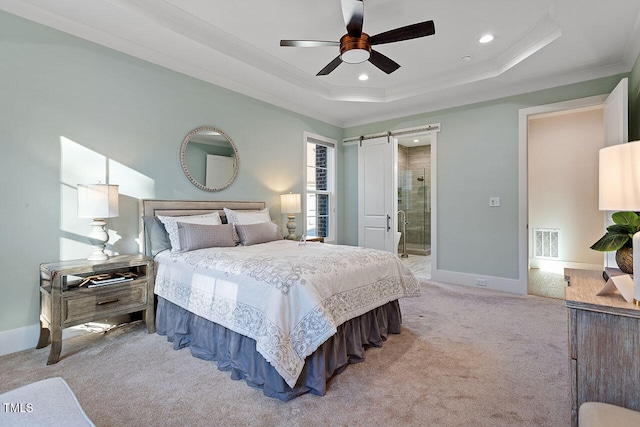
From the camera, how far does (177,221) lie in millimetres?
2969

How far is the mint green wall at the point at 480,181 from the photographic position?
402 cm

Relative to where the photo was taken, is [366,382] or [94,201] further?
[94,201]

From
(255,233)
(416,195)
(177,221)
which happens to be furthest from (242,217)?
(416,195)

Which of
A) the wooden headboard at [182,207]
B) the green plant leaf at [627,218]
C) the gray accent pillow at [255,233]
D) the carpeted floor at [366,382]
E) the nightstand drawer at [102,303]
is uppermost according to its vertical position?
the wooden headboard at [182,207]

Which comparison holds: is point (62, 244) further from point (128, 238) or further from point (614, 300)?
point (614, 300)

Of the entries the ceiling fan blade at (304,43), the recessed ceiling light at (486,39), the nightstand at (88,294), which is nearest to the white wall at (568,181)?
the recessed ceiling light at (486,39)

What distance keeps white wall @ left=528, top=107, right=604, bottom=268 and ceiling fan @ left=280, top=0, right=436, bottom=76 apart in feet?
13.5

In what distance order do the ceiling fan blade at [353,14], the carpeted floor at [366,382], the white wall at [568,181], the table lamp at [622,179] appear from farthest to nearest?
the white wall at [568,181], the ceiling fan blade at [353,14], the carpeted floor at [366,382], the table lamp at [622,179]

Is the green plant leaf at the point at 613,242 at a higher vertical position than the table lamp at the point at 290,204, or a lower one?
lower

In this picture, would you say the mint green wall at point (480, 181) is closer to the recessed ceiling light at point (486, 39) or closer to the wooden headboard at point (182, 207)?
the recessed ceiling light at point (486, 39)

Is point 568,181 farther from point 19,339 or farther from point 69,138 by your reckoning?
point 19,339

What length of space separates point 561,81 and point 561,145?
2.08 m

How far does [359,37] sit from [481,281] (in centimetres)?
353

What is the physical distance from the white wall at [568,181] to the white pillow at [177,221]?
17.6 ft
